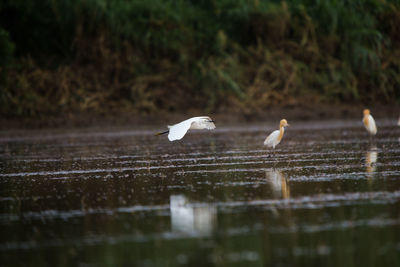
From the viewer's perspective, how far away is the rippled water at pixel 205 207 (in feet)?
22.2

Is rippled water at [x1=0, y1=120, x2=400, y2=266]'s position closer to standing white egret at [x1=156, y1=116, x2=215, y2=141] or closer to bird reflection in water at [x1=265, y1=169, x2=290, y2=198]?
bird reflection in water at [x1=265, y1=169, x2=290, y2=198]

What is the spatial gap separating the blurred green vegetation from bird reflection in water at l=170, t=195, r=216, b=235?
65.8ft

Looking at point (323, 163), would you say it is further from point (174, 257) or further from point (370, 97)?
point (370, 97)

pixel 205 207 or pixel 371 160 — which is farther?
pixel 371 160

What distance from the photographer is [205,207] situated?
917 centimetres

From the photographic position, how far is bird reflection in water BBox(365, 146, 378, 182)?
11870mm

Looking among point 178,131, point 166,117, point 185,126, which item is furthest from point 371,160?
point 166,117

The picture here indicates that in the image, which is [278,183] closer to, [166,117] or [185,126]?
[185,126]

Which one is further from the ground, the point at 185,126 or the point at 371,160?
the point at 185,126

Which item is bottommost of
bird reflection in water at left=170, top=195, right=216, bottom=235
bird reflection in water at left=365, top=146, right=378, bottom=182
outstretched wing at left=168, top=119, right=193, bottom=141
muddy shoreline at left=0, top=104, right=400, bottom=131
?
bird reflection in water at left=170, top=195, right=216, bottom=235

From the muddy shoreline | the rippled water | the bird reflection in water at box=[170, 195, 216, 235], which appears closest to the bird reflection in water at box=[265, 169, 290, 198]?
the rippled water

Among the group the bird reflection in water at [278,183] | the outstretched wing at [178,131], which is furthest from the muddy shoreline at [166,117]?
the bird reflection in water at [278,183]

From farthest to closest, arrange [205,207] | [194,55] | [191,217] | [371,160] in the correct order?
[194,55] < [371,160] < [205,207] < [191,217]

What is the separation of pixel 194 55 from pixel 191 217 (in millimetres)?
24460
